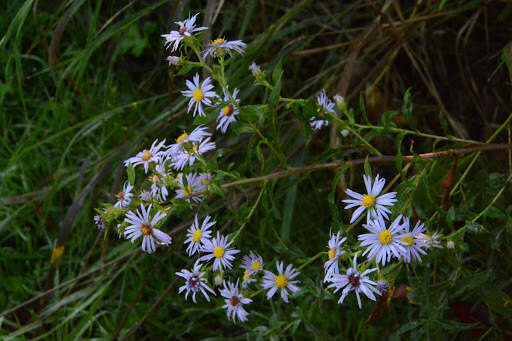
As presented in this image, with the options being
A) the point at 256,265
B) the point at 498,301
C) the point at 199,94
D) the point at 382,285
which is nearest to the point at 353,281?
the point at 382,285

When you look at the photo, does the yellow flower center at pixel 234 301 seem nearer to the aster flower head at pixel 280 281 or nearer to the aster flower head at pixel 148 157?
the aster flower head at pixel 280 281

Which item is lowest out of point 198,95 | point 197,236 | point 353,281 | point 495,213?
point 353,281

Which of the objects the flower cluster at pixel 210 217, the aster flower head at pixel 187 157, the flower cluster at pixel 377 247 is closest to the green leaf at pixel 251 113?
the flower cluster at pixel 210 217

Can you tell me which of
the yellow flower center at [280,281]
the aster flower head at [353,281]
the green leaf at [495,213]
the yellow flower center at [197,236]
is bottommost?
the aster flower head at [353,281]

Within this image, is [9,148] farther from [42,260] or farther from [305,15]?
[305,15]

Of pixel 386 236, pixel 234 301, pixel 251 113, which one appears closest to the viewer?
pixel 386 236

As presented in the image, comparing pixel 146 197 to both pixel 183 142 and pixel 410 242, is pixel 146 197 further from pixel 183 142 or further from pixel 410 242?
pixel 410 242
